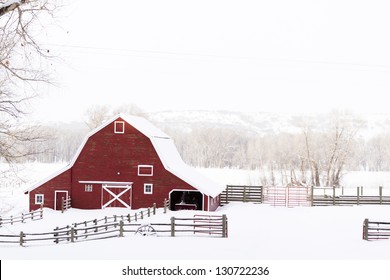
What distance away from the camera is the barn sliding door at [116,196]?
33.7 metres

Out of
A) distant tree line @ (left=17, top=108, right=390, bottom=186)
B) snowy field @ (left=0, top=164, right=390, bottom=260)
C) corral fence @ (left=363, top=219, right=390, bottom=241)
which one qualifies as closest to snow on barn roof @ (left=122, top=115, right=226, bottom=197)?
snowy field @ (left=0, top=164, right=390, bottom=260)

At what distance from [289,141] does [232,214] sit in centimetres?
6069

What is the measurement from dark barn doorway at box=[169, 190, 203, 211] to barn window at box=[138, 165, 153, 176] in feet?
6.95

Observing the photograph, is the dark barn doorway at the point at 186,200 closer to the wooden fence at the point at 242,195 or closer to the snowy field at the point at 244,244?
the snowy field at the point at 244,244

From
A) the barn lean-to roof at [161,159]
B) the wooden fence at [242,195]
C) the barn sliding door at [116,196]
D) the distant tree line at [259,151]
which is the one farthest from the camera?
the distant tree line at [259,151]

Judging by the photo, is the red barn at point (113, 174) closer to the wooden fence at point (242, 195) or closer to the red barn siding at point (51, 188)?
the red barn siding at point (51, 188)

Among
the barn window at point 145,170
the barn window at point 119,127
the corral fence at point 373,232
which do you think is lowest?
the corral fence at point 373,232

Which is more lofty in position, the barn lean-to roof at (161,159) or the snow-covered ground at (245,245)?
the barn lean-to roof at (161,159)

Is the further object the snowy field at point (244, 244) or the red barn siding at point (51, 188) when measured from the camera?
the red barn siding at point (51, 188)

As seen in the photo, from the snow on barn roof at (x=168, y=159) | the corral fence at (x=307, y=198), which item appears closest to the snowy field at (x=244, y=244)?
the snow on barn roof at (x=168, y=159)

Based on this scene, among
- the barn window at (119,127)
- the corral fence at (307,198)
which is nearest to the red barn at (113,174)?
the barn window at (119,127)

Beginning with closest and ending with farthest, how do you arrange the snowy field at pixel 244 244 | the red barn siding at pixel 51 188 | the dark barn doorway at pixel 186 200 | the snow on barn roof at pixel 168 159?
the snowy field at pixel 244 244 < the snow on barn roof at pixel 168 159 < the dark barn doorway at pixel 186 200 < the red barn siding at pixel 51 188

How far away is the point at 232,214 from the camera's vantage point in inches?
1208

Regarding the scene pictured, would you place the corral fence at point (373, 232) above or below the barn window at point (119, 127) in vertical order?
below
